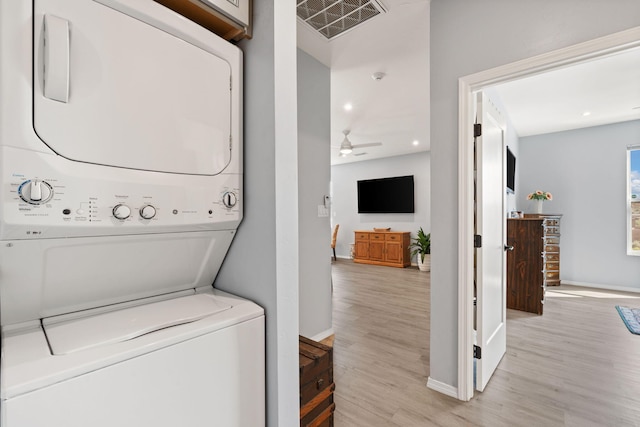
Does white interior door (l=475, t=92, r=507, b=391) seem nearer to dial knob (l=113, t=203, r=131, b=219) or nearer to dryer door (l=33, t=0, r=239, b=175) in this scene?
dryer door (l=33, t=0, r=239, b=175)

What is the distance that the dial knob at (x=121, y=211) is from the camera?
2.49 ft

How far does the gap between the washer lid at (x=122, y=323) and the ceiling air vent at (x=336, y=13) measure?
1.87 meters

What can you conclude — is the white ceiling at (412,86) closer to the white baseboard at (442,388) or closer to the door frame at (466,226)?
the door frame at (466,226)

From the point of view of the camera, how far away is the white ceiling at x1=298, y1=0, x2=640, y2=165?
2.21 m

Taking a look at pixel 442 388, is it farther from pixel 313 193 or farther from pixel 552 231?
pixel 552 231

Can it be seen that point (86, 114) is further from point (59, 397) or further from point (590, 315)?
point (590, 315)

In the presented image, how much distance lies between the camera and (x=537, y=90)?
3.27 m

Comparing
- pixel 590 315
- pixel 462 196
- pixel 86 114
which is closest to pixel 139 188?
pixel 86 114

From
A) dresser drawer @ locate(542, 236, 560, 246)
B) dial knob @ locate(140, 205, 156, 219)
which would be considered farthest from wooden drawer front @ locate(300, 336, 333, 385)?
dresser drawer @ locate(542, 236, 560, 246)

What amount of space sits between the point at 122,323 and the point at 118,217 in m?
0.29

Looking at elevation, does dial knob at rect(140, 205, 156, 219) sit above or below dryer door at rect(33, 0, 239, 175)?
below

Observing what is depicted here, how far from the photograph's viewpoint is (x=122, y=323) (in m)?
0.79

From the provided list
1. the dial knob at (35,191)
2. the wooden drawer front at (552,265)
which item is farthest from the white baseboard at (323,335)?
the wooden drawer front at (552,265)

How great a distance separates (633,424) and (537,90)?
3.10 metres
